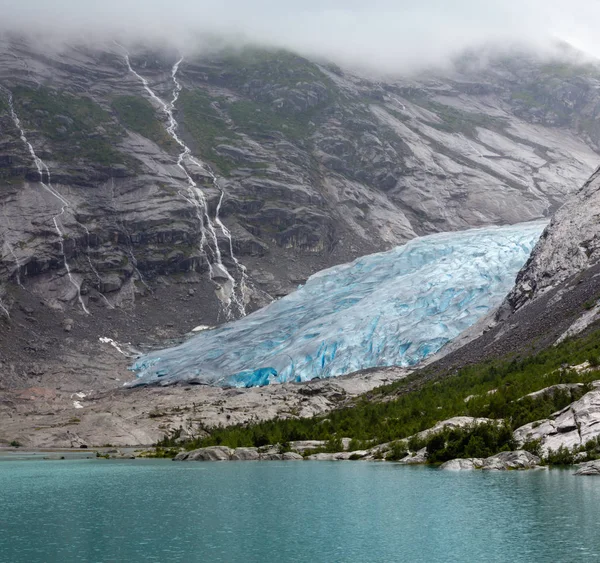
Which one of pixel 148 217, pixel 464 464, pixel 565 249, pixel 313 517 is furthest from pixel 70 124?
pixel 313 517

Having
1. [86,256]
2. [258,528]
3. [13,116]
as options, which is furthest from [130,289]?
[258,528]

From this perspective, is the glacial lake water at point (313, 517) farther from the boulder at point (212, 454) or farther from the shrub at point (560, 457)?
the boulder at point (212, 454)

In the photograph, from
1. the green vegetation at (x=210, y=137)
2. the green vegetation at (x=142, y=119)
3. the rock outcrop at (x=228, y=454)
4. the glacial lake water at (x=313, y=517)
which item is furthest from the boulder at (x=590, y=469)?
the green vegetation at (x=142, y=119)

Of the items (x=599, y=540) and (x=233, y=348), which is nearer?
(x=599, y=540)

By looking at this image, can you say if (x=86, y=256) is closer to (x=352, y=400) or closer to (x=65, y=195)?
(x=65, y=195)

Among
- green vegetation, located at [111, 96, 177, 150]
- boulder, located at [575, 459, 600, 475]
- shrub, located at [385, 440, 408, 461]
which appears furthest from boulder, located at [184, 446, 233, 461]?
green vegetation, located at [111, 96, 177, 150]
